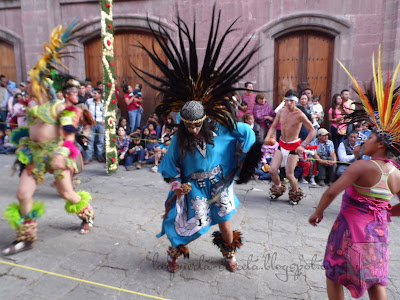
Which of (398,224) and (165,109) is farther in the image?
(398,224)

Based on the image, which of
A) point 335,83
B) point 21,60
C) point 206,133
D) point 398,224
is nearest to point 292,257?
point 206,133

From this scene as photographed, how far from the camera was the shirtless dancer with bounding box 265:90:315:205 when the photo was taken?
5418mm

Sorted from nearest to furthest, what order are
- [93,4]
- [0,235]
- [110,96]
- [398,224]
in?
[0,235] → [398,224] → [110,96] → [93,4]

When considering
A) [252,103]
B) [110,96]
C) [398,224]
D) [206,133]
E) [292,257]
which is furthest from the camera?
[252,103]

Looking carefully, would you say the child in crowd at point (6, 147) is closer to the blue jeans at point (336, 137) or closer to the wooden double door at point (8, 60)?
the wooden double door at point (8, 60)

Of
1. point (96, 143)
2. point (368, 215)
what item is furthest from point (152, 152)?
point (368, 215)

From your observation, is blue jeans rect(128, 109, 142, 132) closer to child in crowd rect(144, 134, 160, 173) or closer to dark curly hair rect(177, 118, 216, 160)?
child in crowd rect(144, 134, 160, 173)

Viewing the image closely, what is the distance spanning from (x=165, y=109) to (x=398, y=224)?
12.3ft

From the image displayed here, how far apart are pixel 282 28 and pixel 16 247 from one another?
7983mm

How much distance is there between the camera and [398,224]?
4.63m

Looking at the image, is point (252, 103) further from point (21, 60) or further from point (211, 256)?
point (21, 60)

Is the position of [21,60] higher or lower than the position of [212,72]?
higher

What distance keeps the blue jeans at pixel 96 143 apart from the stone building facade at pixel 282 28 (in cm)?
236

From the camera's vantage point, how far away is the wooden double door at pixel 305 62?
8.91m
